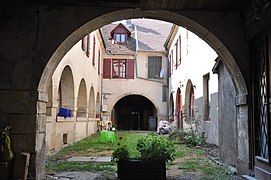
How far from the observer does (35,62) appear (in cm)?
456

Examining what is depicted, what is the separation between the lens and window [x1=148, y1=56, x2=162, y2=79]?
2061cm

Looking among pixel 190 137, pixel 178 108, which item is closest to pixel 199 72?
pixel 190 137

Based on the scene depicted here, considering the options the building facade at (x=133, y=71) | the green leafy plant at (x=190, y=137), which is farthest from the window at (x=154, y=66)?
the green leafy plant at (x=190, y=137)

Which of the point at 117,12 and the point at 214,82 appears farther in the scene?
the point at 214,82

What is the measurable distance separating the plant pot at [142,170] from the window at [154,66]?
16.0 meters

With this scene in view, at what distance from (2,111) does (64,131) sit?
5.23 metres

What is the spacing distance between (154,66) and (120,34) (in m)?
3.65

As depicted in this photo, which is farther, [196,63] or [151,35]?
[151,35]

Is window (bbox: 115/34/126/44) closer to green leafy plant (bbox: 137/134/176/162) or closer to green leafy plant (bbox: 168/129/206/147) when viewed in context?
green leafy plant (bbox: 168/129/206/147)

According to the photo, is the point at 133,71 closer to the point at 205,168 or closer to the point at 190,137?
the point at 190,137

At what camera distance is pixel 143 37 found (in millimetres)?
22422

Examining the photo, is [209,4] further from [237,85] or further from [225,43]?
[237,85]

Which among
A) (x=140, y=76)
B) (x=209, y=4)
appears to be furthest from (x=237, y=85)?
(x=140, y=76)

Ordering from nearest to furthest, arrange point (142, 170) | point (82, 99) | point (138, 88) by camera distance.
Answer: point (142, 170) < point (82, 99) < point (138, 88)
